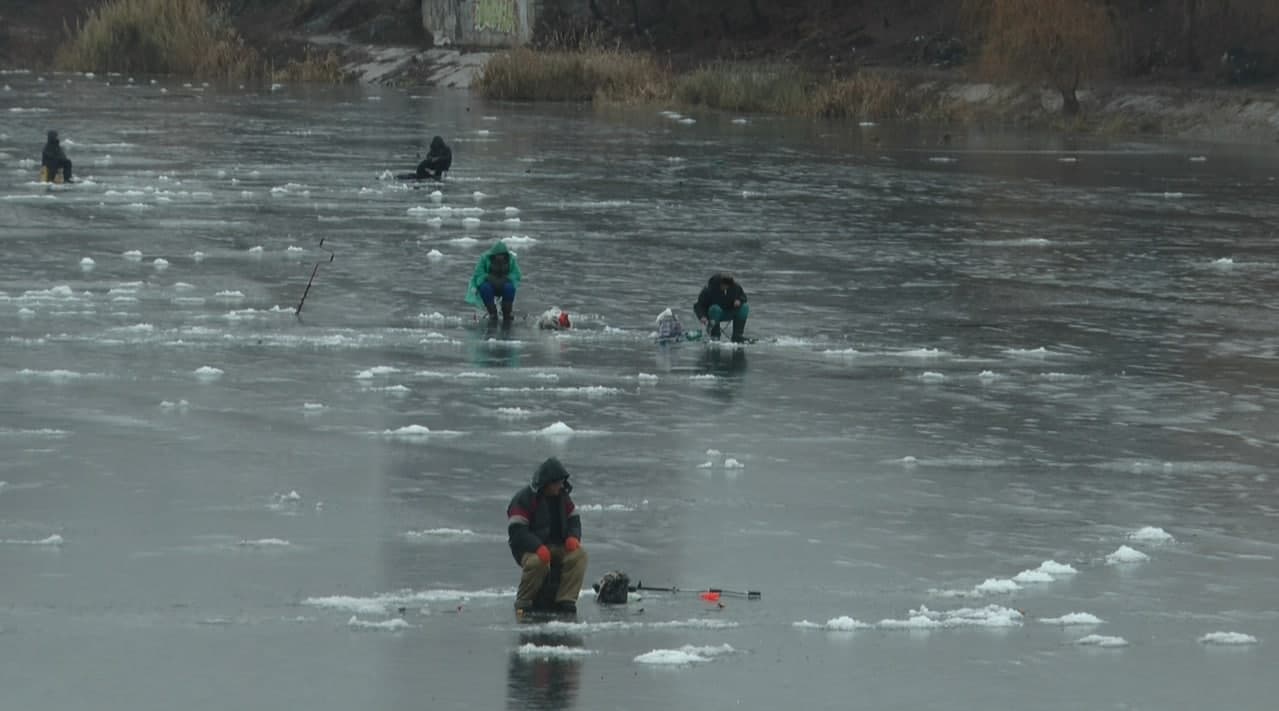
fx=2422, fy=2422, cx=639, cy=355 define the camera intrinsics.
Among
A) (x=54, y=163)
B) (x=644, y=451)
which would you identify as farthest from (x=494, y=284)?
(x=54, y=163)

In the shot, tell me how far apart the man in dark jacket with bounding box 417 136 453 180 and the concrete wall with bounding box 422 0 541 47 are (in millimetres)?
46842

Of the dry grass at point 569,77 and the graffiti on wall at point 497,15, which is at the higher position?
the graffiti on wall at point 497,15

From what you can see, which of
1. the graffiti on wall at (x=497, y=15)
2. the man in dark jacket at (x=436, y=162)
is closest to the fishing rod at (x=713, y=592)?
the man in dark jacket at (x=436, y=162)

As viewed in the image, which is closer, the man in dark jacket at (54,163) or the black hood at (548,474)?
the black hood at (548,474)

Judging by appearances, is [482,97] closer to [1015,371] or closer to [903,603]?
[1015,371]

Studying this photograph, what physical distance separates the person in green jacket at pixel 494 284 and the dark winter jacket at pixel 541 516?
11348 mm

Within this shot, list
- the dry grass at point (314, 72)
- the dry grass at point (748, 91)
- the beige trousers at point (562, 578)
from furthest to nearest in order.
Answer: the dry grass at point (314, 72) < the dry grass at point (748, 91) < the beige trousers at point (562, 578)

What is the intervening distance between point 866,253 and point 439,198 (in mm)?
8356

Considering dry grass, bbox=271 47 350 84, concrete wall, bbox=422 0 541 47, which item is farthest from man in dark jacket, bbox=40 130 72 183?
concrete wall, bbox=422 0 541 47

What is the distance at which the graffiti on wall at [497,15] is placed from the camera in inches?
3467

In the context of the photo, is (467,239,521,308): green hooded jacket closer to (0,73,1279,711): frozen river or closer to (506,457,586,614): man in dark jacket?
(0,73,1279,711): frozen river

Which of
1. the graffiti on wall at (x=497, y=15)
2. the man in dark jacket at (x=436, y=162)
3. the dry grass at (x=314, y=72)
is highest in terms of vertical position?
the graffiti on wall at (x=497, y=15)

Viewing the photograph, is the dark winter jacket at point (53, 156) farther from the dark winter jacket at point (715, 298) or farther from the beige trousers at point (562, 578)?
the beige trousers at point (562, 578)

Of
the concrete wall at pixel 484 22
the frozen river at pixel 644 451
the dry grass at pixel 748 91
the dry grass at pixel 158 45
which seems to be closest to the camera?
the frozen river at pixel 644 451
